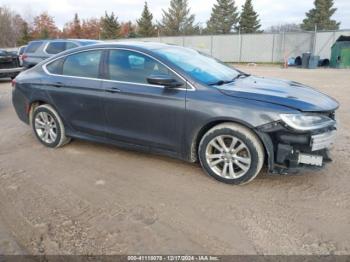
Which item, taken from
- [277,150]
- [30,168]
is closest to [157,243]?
[277,150]

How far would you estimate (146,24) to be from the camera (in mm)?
53062

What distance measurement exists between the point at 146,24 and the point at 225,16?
43.8 ft

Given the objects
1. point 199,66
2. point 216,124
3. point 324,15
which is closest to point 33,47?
point 199,66

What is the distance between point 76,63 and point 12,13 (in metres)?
70.5

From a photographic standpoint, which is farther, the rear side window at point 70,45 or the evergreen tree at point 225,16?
the evergreen tree at point 225,16

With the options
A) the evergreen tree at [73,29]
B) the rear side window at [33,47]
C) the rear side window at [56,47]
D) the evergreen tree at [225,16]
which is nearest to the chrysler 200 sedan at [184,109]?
the rear side window at [56,47]

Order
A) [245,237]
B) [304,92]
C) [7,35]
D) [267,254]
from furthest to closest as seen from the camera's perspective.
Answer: [7,35] → [304,92] → [245,237] → [267,254]

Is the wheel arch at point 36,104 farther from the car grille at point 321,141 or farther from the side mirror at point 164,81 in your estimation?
the car grille at point 321,141

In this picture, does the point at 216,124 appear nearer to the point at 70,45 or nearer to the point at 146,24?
the point at 70,45

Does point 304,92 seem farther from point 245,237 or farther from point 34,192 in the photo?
point 34,192

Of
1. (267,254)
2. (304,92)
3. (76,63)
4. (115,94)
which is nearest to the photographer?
(267,254)

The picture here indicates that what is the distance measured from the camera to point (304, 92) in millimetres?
3805

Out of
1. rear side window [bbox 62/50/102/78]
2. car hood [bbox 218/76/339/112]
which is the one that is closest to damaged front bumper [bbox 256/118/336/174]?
car hood [bbox 218/76/339/112]

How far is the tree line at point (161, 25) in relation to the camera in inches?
1948
